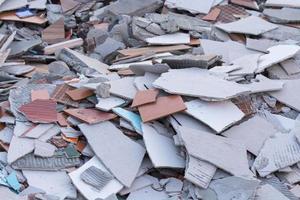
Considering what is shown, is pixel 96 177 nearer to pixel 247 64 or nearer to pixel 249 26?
pixel 247 64

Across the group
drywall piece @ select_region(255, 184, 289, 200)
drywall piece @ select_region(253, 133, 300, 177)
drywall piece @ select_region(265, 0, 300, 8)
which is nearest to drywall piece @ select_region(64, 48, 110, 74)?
drywall piece @ select_region(253, 133, 300, 177)

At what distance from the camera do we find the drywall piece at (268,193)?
3367 mm

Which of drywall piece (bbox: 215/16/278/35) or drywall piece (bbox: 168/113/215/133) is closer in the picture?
drywall piece (bbox: 168/113/215/133)

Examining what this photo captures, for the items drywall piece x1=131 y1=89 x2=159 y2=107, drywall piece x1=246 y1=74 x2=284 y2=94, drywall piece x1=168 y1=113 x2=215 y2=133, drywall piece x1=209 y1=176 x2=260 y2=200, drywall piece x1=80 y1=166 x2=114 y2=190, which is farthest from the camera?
drywall piece x1=246 y1=74 x2=284 y2=94

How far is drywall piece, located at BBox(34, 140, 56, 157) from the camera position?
3.71 m

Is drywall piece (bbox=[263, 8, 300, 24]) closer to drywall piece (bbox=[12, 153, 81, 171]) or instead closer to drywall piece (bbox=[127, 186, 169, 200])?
drywall piece (bbox=[127, 186, 169, 200])

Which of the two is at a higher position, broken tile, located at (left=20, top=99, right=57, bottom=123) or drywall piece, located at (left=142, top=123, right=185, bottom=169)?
broken tile, located at (left=20, top=99, right=57, bottom=123)

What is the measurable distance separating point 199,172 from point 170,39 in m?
2.25

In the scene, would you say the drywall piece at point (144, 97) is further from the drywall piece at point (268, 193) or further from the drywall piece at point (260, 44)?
the drywall piece at point (260, 44)

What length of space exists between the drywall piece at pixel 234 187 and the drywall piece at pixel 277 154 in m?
0.22

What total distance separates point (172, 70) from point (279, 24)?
2.14 m

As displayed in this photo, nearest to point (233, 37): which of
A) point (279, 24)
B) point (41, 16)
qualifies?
point (279, 24)

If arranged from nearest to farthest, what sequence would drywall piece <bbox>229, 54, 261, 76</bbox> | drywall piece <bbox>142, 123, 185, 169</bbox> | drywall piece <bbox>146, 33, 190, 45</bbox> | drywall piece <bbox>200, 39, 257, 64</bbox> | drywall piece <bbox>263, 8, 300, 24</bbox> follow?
drywall piece <bbox>142, 123, 185, 169</bbox> → drywall piece <bbox>229, 54, 261, 76</bbox> → drywall piece <bbox>200, 39, 257, 64</bbox> → drywall piece <bbox>146, 33, 190, 45</bbox> → drywall piece <bbox>263, 8, 300, 24</bbox>

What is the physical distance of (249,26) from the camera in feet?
18.4
